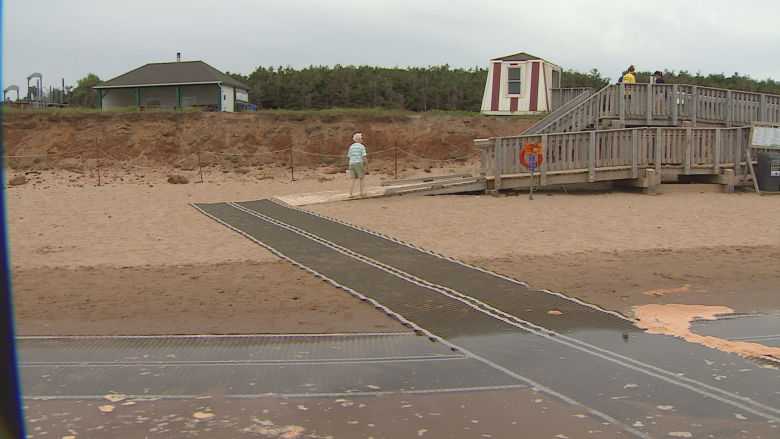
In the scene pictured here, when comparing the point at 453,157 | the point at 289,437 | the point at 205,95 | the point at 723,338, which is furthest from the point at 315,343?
the point at 205,95

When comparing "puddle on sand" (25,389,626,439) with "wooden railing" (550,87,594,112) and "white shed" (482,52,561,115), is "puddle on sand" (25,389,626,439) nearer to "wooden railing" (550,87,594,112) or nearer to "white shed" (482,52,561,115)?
"wooden railing" (550,87,594,112)

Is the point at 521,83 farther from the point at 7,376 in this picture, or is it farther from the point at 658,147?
the point at 7,376

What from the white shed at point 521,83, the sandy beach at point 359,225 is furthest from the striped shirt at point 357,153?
the white shed at point 521,83

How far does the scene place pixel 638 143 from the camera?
16094 mm

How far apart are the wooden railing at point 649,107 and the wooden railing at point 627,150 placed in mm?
1474

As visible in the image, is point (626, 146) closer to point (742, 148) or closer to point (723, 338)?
point (742, 148)

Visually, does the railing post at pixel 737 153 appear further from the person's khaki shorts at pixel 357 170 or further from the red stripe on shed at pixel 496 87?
the red stripe on shed at pixel 496 87

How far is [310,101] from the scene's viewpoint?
39.1m

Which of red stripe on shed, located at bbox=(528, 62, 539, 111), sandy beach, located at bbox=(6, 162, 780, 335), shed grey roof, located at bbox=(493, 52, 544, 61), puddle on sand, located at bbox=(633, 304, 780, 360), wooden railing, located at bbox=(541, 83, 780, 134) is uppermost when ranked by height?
shed grey roof, located at bbox=(493, 52, 544, 61)

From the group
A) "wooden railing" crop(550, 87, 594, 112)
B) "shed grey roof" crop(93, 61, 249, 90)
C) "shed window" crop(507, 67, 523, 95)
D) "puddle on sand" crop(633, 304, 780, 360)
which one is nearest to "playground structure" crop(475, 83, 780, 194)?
"wooden railing" crop(550, 87, 594, 112)

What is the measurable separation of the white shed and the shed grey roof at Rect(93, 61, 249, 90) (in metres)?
13.8

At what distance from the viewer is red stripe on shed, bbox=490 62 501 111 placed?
25141 millimetres

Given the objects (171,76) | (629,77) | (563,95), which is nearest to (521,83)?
(563,95)

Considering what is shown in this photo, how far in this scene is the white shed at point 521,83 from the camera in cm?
2459
